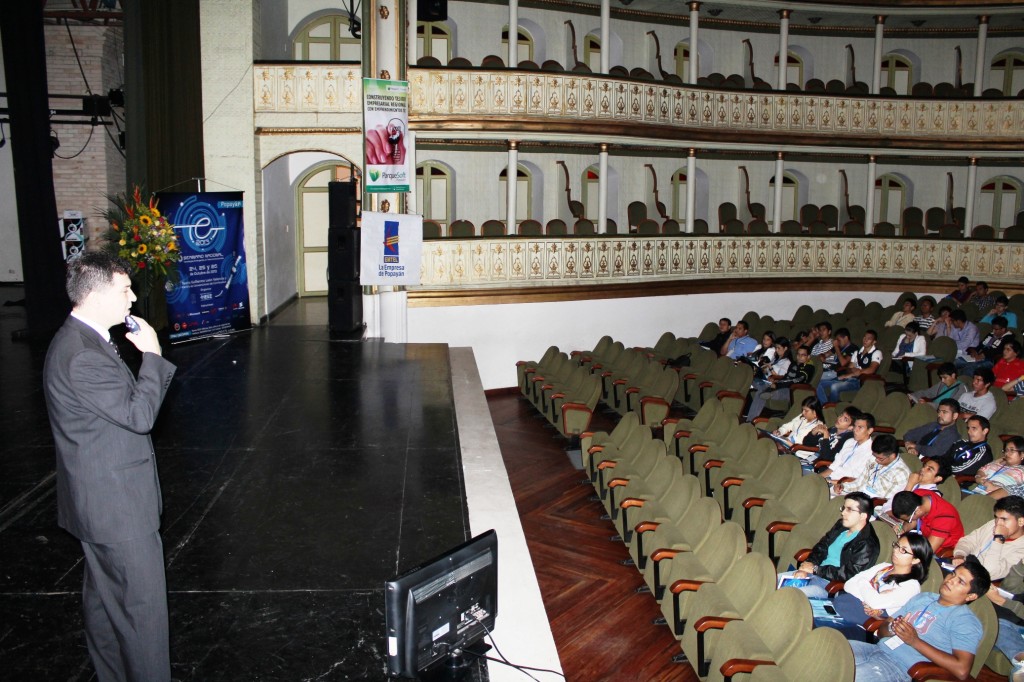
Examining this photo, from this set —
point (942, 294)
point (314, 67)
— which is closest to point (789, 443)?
point (314, 67)

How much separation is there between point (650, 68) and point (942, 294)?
7973mm

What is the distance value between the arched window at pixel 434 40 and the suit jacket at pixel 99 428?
15342 millimetres

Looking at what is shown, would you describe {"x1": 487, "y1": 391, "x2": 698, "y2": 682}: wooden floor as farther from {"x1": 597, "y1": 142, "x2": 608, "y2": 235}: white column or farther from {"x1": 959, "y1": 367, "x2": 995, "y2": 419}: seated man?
{"x1": 597, "y1": 142, "x2": 608, "y2": 235}: white column

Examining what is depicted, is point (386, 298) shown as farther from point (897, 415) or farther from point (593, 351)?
point (897, 415)

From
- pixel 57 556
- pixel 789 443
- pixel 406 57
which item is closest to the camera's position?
pixel 57 556

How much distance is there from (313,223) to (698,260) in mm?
8302

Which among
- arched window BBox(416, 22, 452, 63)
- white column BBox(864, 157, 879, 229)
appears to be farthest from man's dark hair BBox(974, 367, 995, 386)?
arched window BBox(416, 22, 452, 63)

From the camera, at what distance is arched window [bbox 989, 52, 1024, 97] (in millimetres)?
19875

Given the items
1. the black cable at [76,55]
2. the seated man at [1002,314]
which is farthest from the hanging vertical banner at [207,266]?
the seated man at [1002,314]

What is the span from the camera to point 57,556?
5.27 metres

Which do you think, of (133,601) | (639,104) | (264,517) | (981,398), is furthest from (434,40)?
(133,601)

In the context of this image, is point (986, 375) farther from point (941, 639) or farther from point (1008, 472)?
point (941, 639)

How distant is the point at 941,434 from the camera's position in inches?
330

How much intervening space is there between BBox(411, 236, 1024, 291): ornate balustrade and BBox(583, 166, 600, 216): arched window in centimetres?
348
